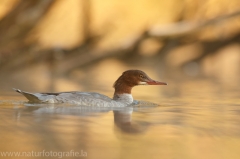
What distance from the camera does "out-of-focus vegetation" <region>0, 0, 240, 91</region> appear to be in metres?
13.6

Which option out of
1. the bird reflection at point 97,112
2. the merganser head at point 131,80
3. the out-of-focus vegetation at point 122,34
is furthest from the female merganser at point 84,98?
the out-of-focus vegetation at point 122,34

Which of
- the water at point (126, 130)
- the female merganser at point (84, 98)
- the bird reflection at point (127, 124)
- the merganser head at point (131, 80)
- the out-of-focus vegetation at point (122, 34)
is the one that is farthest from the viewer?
the out-of-focus vegetation at point (122, 34)

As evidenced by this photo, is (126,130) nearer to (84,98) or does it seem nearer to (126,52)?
(84,98)

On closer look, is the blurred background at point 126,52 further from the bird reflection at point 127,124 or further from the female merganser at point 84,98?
the female merganser at point 84,98

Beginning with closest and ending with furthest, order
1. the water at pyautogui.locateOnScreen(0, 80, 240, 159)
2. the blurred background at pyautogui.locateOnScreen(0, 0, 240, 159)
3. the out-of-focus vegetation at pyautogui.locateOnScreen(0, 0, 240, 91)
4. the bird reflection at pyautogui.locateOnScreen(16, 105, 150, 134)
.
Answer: the water at pyautogui.locateOnScreen(0, 80, 240, 159) < the bird reflection at pyautogui.locateOnScreen(16, 105, 150, 134) < the blurred background at pyautogui.locateOnScreen(0, 0, 240, 159) < the out-of-focus vegetation at pyautogui.locateOnScreen(0, 0, 240, 91)

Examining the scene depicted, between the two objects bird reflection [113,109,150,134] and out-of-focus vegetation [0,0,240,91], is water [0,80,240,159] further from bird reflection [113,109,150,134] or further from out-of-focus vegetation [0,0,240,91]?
out-of-focus vegetation [0,0,240,91]

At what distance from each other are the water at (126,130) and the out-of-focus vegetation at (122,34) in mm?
5516

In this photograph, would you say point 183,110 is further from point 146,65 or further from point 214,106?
point 146,65

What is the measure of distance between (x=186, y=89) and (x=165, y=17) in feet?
16.3

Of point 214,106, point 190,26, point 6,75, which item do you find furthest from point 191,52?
point 214,106

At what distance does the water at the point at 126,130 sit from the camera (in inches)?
174

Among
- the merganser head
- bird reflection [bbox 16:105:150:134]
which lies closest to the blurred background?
bird reflection [bbox 16:105:150:134]

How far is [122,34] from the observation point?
1445cm

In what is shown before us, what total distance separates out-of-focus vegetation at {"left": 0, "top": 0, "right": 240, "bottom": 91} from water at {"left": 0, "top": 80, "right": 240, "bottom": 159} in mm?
5516
